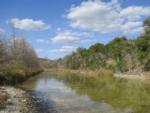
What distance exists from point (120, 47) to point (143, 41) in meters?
15.2

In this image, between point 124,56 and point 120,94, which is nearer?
point 120,94

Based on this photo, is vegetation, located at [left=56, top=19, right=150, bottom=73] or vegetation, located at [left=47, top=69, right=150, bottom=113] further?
vegetation, located at [left=56, top=19, right=150, bottom=73]

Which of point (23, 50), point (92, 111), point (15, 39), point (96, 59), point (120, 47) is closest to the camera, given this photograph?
point (92, 111)

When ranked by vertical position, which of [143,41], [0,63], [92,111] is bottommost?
[92,111]

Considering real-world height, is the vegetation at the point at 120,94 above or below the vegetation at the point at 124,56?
below

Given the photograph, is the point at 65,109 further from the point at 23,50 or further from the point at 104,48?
the point at 104,48

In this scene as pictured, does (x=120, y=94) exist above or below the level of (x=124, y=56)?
below

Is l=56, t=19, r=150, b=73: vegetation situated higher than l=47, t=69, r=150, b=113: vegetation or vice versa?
l=56, t=19, r=150, b=73: vegetation

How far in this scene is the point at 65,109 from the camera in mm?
23031

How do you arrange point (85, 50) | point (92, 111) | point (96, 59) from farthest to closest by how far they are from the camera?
point (85, 50) → point (96, 59) → point (92, 111)

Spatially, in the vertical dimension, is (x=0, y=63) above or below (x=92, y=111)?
above

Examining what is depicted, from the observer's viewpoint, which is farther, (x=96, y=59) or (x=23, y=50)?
(x=96, y=59)

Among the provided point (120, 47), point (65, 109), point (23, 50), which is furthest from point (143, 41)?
point (65, 109)

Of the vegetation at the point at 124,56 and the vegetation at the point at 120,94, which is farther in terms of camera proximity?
the vegetation at the point at 124,56
